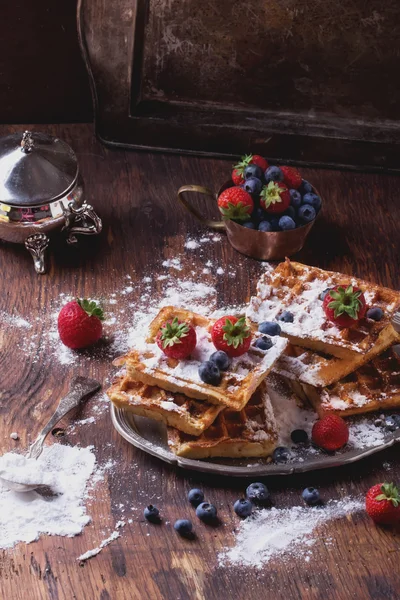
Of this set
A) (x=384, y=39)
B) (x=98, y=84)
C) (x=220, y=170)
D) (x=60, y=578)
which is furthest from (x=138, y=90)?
(x=60, y=578)

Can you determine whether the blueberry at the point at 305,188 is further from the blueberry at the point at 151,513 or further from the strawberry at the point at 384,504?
the blueberry at the point at 151,513

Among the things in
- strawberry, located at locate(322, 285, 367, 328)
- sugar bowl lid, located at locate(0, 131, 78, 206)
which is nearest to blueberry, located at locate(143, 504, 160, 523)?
strawberry, located at locate(322, 285, 367, 328)

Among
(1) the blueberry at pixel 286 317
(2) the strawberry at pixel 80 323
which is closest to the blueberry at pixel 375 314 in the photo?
(1) the blueberry at pixel 286 317

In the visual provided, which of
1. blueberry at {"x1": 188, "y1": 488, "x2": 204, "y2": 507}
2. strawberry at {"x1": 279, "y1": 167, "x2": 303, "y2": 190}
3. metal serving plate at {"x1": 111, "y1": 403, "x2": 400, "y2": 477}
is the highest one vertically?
strawberry at {"x1": 279, "y1": 167, "x2": 303, "y2": 190}

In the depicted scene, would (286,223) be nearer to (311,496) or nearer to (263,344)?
(263,344)

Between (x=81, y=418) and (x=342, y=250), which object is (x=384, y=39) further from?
(x=81, y=418)

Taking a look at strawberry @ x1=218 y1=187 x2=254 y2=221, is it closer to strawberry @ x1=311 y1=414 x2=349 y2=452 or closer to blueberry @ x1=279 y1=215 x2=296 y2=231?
blueberry @ x1=279 y1=215 x2=296 y2=231
